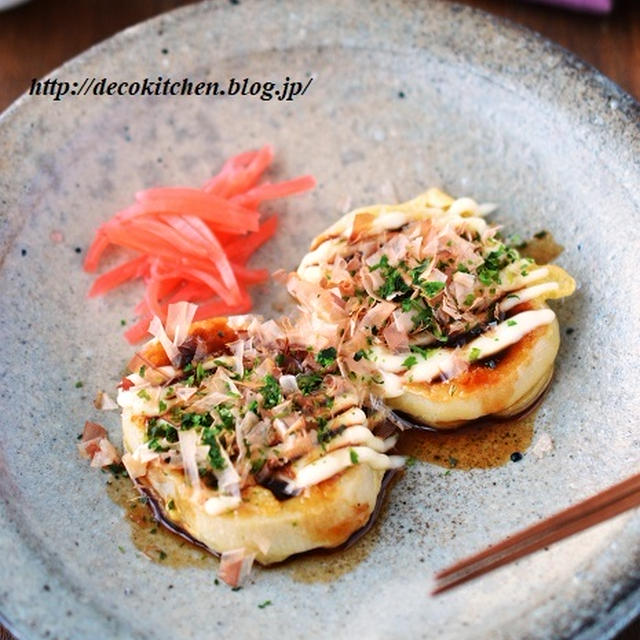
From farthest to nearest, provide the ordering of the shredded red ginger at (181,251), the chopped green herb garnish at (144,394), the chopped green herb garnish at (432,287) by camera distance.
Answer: the shredded red ginger at (181,251) → the chopped green herb garnish at (432,287) → the chopped green herb garnish at (144,394)

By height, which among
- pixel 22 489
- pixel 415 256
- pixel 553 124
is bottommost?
pixel 22 489

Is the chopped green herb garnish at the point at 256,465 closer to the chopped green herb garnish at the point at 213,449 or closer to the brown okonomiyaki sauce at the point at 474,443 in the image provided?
the chopped green herb garnish at the point at 213,449

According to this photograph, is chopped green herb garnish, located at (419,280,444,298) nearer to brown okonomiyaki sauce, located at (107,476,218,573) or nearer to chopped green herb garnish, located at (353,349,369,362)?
chopped green herb garnish, located at (353,349,369,362)

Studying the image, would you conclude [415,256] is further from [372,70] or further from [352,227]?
[372,70]

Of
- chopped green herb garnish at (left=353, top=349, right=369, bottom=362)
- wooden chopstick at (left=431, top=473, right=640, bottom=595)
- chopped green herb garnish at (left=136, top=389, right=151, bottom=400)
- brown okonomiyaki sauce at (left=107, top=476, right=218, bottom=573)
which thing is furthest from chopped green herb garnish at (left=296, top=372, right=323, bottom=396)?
wooden chopstick at (left=431, top=473, right=640, bottom=595)

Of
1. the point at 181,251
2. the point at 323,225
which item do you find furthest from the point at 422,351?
the point at 181,251

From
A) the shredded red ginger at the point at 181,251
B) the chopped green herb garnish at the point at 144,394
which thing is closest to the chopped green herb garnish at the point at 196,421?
the chopped green herb garnish at the point at 144,394

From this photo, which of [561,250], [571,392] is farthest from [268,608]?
[561,250]
